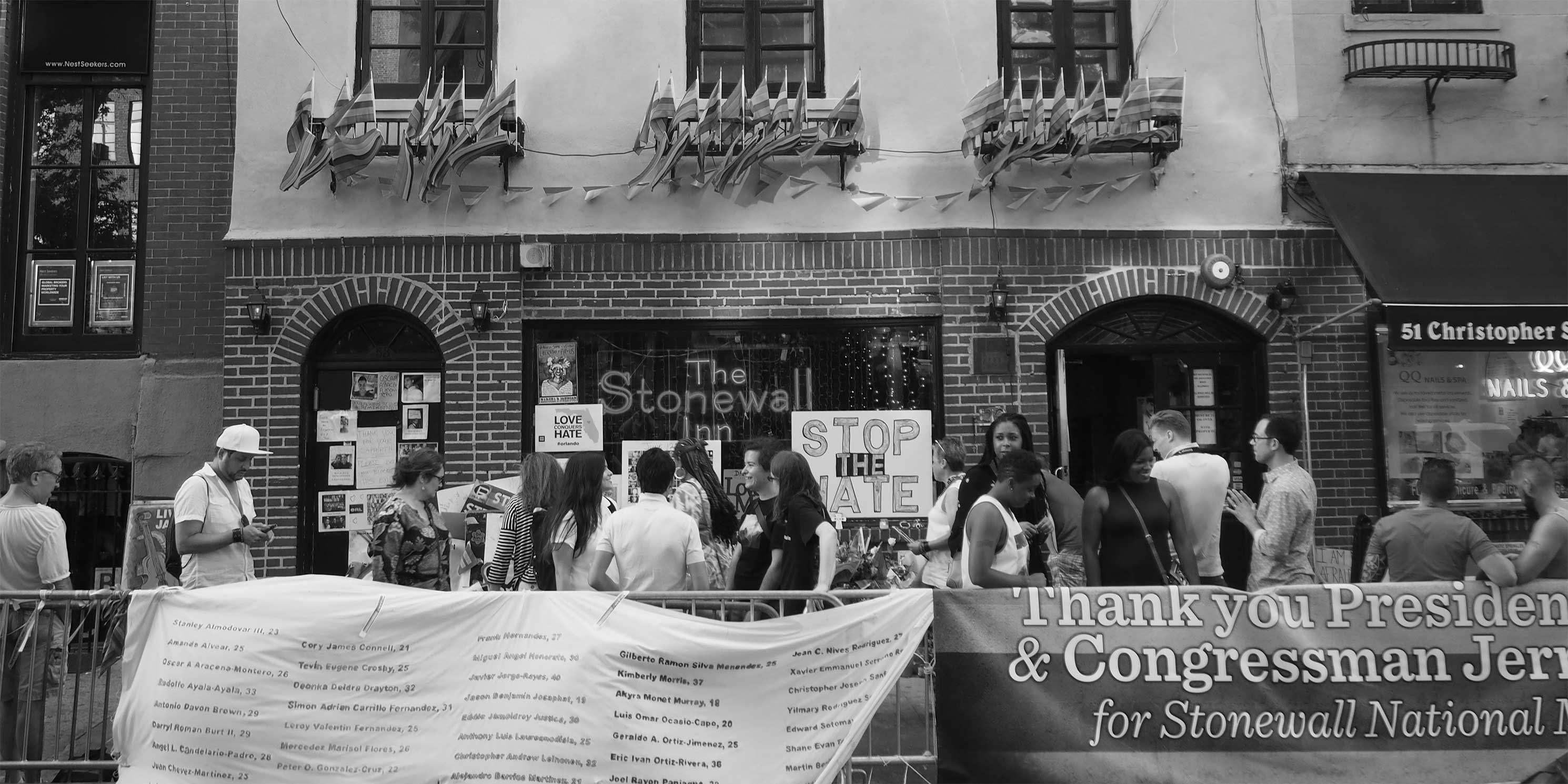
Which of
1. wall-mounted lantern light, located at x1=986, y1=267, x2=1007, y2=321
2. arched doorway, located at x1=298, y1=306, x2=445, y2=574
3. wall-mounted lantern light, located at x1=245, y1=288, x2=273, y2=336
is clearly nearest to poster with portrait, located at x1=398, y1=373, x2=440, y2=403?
arched doorway, located at x1=298, y1=306, x2=445, y2=574

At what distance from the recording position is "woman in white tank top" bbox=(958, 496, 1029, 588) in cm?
573

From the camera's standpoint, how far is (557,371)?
923cm

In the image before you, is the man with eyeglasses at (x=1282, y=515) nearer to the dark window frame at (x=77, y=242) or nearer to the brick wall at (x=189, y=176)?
the brick wall at (x=189, y=176)

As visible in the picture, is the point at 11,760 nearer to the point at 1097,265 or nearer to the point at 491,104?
the point at 491,104

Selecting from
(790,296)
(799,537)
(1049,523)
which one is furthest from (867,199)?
(799,537)

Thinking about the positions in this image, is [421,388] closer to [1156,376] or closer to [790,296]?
[790,296]

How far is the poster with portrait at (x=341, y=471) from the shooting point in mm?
9133

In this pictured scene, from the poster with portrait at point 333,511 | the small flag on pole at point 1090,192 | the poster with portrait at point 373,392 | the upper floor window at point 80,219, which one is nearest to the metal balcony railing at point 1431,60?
the small flag on pole at point 1090,192

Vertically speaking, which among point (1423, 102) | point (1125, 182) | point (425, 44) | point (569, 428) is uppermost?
point (425, 44)

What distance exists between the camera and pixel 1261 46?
369 inches

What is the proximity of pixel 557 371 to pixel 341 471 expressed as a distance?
1.85 meters

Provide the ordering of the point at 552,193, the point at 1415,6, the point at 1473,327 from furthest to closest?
the point at 1415,6, the point at 552,193, the point at 1473,327

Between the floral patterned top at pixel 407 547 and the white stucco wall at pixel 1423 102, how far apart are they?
7.20 m

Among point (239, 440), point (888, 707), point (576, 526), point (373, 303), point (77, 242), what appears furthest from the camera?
point (77, 242)
